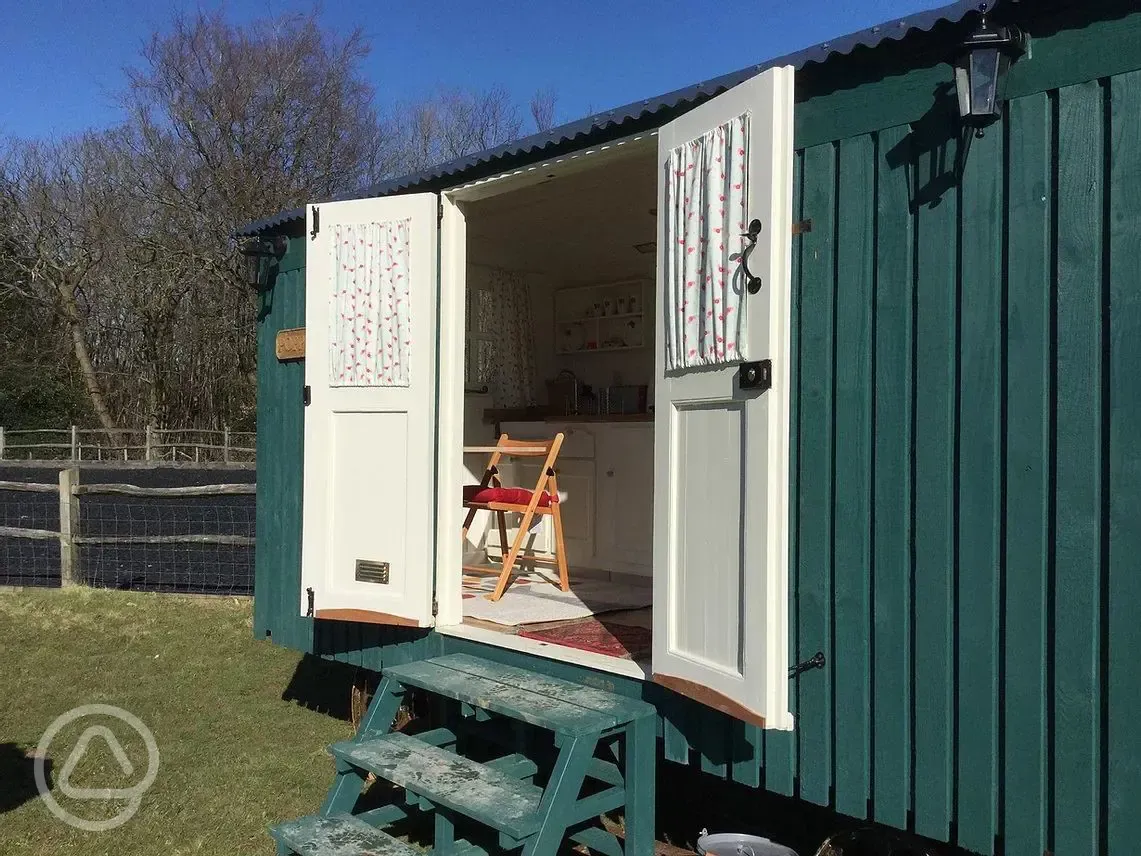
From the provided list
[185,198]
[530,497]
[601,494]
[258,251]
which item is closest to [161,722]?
[530,497]

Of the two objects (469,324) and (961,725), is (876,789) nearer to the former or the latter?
(961,725)

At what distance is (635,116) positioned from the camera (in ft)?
10.4

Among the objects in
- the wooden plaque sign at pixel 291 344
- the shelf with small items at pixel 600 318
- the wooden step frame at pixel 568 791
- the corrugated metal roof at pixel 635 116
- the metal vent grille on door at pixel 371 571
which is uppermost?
the corrugated metal roof at pixel 635 116

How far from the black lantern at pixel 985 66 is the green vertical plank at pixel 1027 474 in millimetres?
92

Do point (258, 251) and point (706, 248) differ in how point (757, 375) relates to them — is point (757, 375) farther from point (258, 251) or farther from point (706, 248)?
point (258, 251)

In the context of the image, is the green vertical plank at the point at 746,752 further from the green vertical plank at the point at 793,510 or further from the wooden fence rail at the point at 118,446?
the wooden fence rail at the point at 118,446

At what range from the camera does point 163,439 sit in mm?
19156

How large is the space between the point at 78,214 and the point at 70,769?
58.1 feet

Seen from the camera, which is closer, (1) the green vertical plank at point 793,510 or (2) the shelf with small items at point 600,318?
(1) the green vertical plank at point 793,510

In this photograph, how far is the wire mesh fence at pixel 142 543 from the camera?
7.88 metres

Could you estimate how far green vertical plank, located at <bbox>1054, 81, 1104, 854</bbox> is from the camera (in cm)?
220

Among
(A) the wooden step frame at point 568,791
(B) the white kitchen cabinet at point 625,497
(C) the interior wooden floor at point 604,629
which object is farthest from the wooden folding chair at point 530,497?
(A) the wooden step frame at point 568,791

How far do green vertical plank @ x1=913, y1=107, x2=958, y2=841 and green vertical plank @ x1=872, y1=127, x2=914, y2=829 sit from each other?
3 cm

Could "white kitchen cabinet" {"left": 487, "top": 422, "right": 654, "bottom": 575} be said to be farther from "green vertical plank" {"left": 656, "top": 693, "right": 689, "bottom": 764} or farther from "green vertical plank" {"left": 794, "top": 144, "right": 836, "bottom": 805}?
"green vertical plank" {"left": 794, "top": 144, "right": 836, "bottom": 805}
